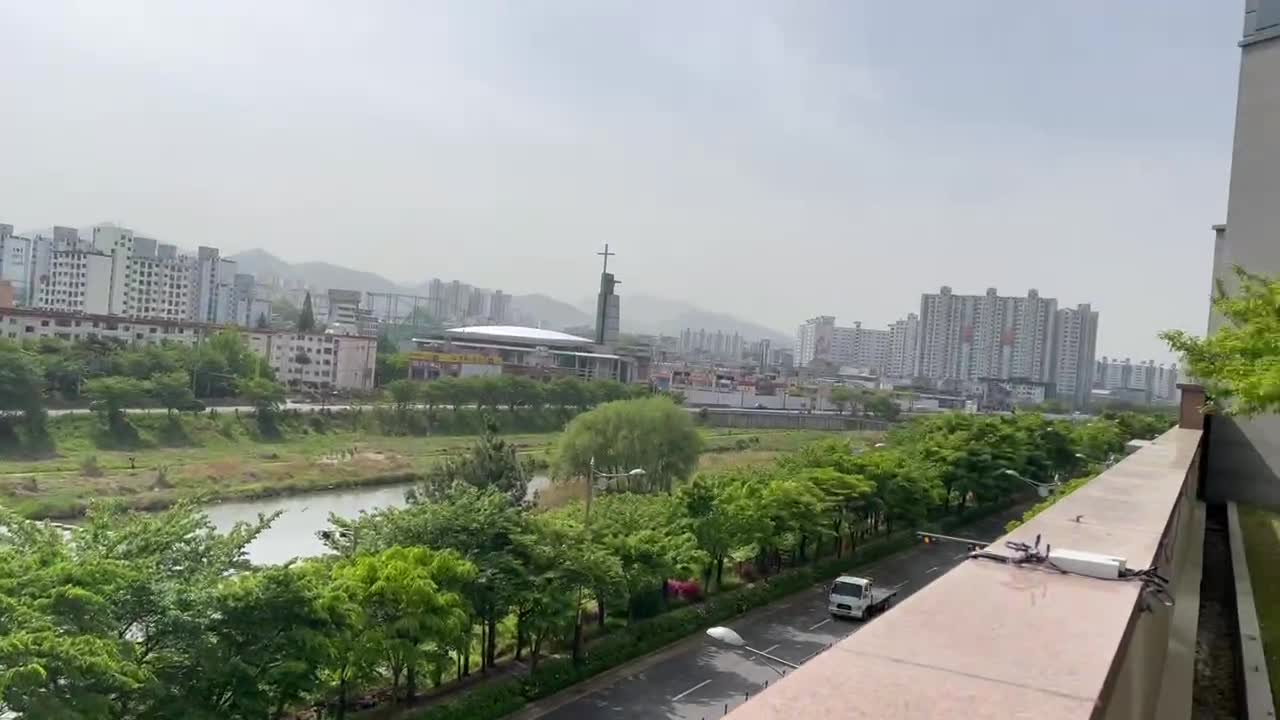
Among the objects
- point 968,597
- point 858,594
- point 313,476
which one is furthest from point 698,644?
point 313,476

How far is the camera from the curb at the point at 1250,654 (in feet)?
11.9

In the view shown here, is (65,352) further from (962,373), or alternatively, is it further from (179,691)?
(962,373)

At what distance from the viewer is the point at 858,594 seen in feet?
38.1

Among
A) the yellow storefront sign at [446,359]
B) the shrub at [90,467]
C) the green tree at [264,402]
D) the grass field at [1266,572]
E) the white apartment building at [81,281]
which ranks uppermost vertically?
the white apartment building at [81,281]

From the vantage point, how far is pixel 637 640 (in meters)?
9.99

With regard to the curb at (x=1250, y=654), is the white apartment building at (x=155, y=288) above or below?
above

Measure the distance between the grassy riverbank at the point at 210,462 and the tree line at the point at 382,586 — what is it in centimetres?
764

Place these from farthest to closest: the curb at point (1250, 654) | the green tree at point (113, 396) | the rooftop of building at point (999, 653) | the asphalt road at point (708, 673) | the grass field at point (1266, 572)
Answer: the green tree at point (113, 396)
the asphalt road at point (708, 673)
the grass field at point (1266, 572)
the curb at point (1250, 654)
the rooftop of building at point (999, 653)

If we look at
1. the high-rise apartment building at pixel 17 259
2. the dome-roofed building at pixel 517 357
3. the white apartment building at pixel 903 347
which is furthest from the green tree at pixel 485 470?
the white apartment building at pixel 903 347

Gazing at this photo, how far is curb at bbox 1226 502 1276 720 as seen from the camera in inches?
143

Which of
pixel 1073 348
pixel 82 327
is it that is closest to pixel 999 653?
pixel 82 327

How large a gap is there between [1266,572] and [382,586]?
600cm

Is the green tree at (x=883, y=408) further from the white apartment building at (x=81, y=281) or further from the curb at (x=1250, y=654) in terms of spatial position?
the curb at (x=1250, y=654)

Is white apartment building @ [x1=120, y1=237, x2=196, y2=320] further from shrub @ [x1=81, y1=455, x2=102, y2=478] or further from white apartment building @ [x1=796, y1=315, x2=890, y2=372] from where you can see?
white apartment building @ [x1=796, y1=315, x2=890, y2=372]
